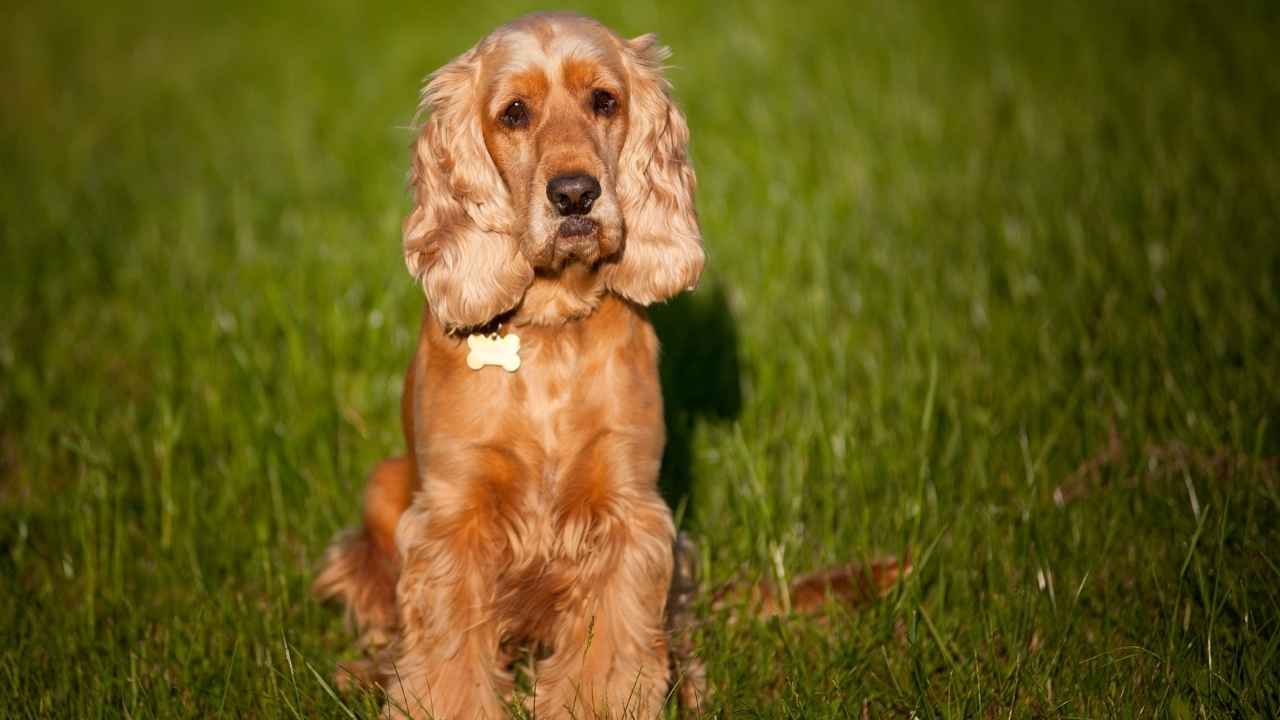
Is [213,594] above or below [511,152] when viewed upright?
below

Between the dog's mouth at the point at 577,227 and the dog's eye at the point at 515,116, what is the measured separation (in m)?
0.33

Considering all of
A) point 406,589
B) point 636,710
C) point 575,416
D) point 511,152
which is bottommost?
point 636,710

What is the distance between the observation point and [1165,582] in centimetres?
336

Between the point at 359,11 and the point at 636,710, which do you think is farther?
the point at 359,11

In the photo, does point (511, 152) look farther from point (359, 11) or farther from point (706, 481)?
point (359, 11)

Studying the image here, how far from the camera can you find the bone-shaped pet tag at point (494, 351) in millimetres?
3092

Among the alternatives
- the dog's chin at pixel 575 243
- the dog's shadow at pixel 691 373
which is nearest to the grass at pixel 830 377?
the dog's shadow at pixel 691 373

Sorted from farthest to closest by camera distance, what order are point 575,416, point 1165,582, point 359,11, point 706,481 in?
point 359,11, point 706,481, point 1165,582, point 575,416

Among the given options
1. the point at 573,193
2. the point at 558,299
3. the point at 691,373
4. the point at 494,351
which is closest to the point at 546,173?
the point at 573,193

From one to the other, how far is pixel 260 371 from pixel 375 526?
1.46 m

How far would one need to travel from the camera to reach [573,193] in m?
2.87

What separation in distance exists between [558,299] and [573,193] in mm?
350

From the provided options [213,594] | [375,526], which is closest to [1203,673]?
[375,526]

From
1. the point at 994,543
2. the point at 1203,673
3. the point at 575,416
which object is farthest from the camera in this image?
the point at 994,543
